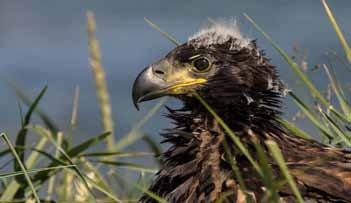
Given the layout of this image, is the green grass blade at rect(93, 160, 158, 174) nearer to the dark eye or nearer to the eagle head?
the eagle head

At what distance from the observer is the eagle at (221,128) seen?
4.55 m

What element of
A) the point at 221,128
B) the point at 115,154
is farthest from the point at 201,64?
the point at 115,154

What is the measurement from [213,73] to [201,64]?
0.26 feet

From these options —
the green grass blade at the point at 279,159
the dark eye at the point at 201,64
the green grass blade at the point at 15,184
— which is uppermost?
the dark eye at the point at 201,64

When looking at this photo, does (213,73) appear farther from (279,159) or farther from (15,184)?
(279,159)

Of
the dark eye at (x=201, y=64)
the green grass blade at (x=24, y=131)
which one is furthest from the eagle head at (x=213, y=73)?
the green grass blade at (x=24, y=131)

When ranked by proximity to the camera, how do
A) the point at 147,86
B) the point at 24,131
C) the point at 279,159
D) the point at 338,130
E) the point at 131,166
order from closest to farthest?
the point at 279,159 → the point at 338,130 → the point at 147,86 → the point at 24,131 → the point at 131,166

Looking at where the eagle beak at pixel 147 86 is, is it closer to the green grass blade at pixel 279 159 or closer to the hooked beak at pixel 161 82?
the hooked beak at pixel 161 82

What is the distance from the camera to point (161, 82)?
541 centimetres

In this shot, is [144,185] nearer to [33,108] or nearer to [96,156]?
[96,156]

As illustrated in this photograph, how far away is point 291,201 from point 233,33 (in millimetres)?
1460

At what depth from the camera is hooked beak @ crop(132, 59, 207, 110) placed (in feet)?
17.6

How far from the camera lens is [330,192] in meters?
4.42

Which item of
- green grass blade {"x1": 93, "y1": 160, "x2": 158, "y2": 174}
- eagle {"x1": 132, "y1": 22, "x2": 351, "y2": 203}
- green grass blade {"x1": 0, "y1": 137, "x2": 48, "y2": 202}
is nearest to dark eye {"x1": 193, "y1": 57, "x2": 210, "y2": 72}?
eagle {"x1": 132, "y1": 22, "x2": 351, "y2": 203}
